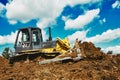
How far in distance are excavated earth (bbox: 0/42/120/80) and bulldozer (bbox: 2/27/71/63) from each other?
56cm

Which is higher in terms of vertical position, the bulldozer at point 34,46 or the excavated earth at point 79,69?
the bulldozer at point 34,46

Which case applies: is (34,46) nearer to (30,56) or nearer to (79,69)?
(30,56)

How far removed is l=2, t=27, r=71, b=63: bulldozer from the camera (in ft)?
65.4

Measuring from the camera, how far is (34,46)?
20.2m

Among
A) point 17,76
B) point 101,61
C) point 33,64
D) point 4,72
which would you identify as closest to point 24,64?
point 33,64

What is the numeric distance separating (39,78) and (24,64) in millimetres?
5010

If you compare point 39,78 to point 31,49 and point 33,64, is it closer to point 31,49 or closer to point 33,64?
point 33,64

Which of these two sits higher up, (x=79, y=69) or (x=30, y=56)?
(x=30, y=56)

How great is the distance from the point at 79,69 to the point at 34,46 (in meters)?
5.38

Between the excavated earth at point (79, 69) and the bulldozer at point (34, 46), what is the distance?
563mm

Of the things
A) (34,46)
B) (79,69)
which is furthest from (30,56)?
(79,69)

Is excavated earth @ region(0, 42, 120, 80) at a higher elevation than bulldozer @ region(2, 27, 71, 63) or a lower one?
lower

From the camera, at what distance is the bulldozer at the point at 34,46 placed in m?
19.9

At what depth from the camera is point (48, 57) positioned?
19.7 meters
